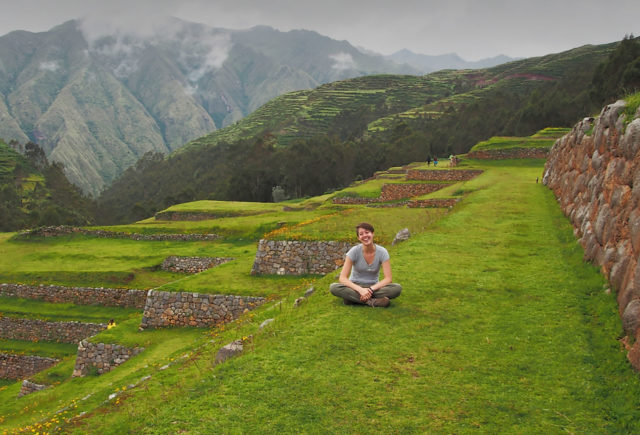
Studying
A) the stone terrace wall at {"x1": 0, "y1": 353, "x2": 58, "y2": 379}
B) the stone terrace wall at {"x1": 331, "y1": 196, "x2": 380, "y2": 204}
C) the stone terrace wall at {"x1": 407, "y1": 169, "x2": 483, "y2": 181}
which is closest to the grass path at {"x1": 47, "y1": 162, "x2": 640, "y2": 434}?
the stone terrace wall at {"x1": 0, "y1": 353, "x2": 58, "y2": 379}

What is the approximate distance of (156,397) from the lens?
6922 millimetres

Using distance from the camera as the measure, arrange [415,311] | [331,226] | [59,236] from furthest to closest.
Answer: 1. [59,236]
2. [331,226]
3. [415,311]

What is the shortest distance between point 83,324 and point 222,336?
14.8 m

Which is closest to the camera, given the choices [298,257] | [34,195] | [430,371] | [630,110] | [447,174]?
[430,371]

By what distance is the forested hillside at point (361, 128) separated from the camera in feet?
243

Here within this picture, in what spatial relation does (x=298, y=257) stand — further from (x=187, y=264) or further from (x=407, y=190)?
(x=407, y=190)

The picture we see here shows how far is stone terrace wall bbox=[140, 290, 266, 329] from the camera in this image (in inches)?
624

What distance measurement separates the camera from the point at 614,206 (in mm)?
8586

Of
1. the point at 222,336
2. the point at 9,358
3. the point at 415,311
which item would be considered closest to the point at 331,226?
the point at 222,336

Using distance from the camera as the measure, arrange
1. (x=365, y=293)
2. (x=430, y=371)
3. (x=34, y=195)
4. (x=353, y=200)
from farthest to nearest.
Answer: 1. (x=34, y=195)
2. (x=353, y=200)
3. (x=365, y=293)
4. (x=430, y=371)

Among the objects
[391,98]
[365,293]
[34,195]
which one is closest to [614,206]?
[365,293]

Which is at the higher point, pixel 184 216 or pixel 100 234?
pixel 100 234

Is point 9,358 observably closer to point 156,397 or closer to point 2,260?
point 2,260

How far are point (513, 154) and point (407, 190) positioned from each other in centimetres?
1281
